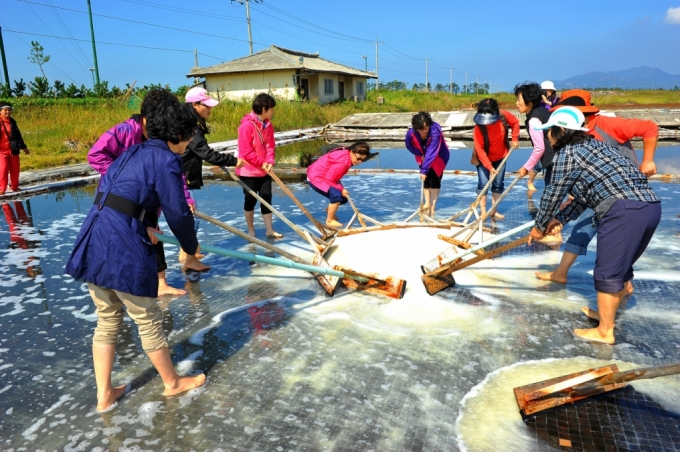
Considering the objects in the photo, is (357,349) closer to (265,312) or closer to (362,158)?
(265,312)

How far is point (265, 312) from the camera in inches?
123

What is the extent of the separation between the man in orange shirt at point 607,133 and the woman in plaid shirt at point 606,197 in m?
0.37

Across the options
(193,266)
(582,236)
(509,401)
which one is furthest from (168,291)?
(582,236)

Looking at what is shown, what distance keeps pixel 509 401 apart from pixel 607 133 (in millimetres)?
1955

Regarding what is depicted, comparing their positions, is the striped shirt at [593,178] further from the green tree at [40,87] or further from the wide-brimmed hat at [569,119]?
the green tree at [40,87]

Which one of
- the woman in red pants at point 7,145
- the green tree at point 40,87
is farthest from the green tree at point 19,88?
the woman in red pants at point 7,145

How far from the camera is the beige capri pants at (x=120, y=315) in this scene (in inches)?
77.8

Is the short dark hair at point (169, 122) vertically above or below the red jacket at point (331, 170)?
above

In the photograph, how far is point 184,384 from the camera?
2248mm

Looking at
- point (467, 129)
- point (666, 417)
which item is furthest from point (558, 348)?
point (467, 129)

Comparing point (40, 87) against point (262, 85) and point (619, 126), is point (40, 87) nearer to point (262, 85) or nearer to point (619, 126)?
point (262, 85)

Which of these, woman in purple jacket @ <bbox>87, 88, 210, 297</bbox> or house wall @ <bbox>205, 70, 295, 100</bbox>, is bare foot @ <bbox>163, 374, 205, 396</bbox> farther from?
house wall @ <bbox>205, 70, 295, 100</bbox>

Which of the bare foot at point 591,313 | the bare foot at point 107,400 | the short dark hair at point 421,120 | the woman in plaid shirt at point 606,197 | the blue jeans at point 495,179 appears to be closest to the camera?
the bare foot at point 107,400

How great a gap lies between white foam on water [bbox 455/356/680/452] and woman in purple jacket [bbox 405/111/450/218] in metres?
2.67
